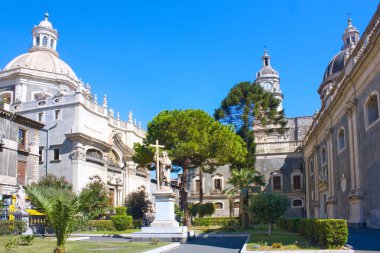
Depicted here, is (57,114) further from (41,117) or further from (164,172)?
(164,172)

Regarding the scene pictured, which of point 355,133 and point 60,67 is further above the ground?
point 60,67

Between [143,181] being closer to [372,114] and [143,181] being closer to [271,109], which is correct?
[271,109]

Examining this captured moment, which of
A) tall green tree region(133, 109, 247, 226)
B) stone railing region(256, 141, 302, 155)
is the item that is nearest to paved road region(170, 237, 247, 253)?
tall green tree region(133, 109, 247, 226)

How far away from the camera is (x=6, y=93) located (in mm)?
58938

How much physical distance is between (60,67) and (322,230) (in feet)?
180

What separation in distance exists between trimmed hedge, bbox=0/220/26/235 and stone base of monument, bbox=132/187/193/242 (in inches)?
331

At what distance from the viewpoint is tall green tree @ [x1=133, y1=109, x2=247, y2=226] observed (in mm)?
38062

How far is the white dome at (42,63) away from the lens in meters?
60.8

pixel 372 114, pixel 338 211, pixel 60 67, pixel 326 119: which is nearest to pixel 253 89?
pixel 326 119

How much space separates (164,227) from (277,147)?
119 feet

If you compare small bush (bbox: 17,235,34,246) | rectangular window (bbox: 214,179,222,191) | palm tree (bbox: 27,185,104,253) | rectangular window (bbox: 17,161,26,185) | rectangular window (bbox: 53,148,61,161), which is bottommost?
small bush (bbox: 17,235,34,246)

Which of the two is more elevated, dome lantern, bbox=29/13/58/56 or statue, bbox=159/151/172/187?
dome lantern, bbox=29/13/58/56

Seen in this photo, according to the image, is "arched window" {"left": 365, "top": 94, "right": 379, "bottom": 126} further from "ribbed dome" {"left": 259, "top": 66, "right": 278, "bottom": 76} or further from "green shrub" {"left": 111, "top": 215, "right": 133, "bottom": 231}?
"ribbed dome" {"left": 259, "top": 66, "right": 278, "bottom": 76}

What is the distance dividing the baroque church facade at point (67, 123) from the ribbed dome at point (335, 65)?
1179 inches
